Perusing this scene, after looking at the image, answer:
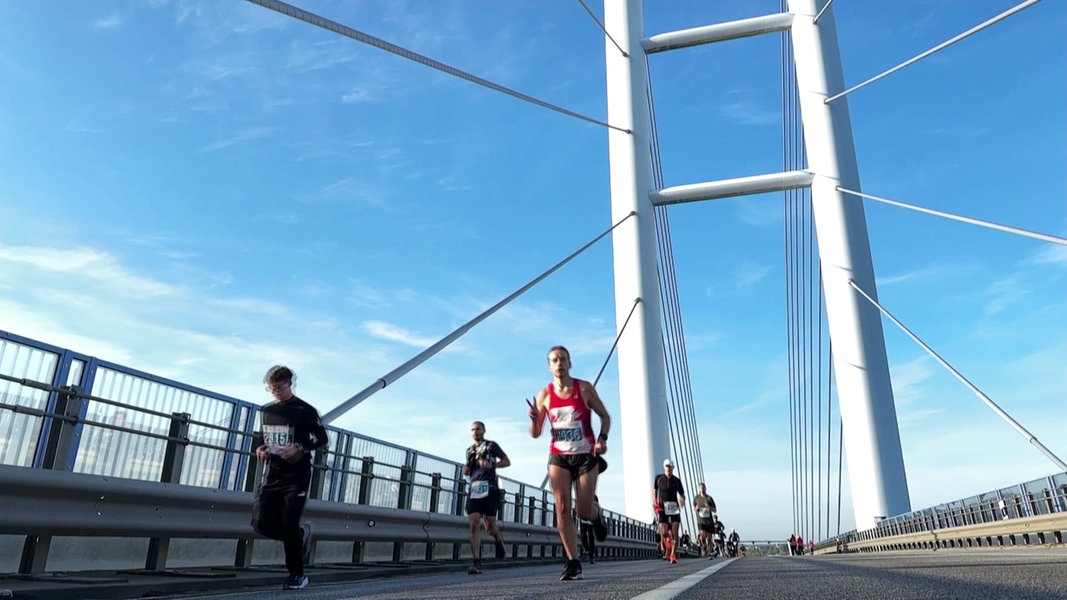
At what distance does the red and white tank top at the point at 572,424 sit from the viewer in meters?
6.39

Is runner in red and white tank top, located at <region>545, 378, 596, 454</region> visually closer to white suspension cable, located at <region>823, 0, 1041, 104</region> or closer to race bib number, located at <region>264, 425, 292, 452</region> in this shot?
race bib number, located at <region>264, 425, 292, 452</region>

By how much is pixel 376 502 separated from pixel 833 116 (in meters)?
14.7

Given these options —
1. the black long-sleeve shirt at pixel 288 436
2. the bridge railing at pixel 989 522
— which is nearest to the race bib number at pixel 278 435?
the black long-sleeve shirt at pixel 288 436

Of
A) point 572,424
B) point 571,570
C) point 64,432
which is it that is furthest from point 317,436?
point 571,570

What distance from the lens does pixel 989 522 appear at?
12.5m

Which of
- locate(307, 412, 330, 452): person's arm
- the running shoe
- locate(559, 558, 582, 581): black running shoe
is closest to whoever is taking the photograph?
the running shoe

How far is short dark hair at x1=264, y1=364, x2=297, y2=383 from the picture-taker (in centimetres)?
550

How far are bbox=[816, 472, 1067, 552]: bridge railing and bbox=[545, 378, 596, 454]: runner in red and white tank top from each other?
562cm

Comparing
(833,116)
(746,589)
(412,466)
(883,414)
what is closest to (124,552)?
(746,589)

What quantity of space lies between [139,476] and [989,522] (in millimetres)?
11404

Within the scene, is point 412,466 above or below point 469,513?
above

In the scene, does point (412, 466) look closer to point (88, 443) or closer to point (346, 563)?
point (346, 563)

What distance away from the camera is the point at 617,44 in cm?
2239

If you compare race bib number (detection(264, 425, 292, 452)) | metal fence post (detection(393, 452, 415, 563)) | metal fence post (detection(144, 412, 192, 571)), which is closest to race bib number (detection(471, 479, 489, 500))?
metal fence post (detection(393, 452, 415, 563))
